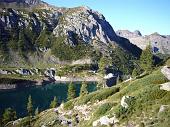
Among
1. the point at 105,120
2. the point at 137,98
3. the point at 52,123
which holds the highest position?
the point at 137,98

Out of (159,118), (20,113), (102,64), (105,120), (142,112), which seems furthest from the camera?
(20,113)

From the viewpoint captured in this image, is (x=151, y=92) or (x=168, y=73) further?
(x=168, y=73)

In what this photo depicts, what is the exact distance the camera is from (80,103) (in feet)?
262

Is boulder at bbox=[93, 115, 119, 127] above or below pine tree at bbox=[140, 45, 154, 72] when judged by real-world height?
below

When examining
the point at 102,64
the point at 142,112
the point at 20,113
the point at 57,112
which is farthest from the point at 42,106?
the point at 142,112

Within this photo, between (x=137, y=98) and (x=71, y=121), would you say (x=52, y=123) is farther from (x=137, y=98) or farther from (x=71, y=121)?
(x=137, y=98)

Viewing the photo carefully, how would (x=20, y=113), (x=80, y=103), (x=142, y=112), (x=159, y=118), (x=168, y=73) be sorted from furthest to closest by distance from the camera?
(x=20, y=113)
(x=80, y=103)
(x=168, y=73)
(x=142, y=112)
(x=159, y=118)

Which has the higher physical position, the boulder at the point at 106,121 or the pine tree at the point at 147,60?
the pine tree at the point at 147,60

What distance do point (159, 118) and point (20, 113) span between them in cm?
13388

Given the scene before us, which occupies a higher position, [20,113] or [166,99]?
[166,99]

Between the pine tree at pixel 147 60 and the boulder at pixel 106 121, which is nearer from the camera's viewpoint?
the boulder at pixel 106 121

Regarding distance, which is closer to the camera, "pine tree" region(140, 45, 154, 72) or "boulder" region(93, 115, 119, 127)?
"boulder" region(93, 115, 119, 127)

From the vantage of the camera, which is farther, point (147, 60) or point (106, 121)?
point (147, 60)

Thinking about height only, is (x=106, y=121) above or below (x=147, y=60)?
below
